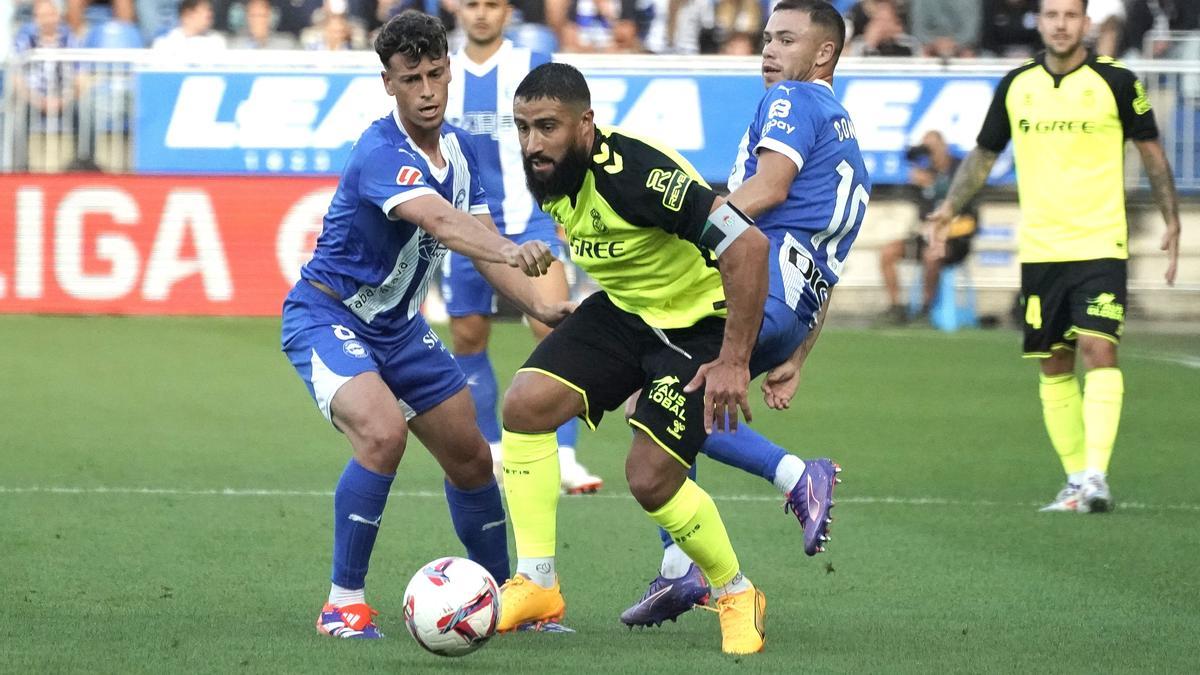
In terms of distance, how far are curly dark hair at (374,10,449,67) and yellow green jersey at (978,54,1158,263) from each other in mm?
3854

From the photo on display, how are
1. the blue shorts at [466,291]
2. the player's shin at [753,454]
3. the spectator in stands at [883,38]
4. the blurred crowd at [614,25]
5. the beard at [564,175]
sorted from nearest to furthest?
1. the beard at [564,175]
2. the player's shin at [753,454]
3. the blue shorts at [466,291]
4. the spectator in stands at [883,38]
5. the blurred crowd at [614,25]

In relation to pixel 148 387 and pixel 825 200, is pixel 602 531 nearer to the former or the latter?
pixel 825 200

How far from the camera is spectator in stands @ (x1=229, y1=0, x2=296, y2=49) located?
1742 centimetres

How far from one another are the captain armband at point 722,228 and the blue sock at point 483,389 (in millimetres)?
3622

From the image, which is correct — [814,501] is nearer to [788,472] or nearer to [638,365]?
[788,472]

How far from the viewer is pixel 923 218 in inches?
642

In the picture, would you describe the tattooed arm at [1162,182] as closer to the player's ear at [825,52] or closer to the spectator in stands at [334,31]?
the player's ear at [825,52]

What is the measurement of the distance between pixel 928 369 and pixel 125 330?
21.1 ft

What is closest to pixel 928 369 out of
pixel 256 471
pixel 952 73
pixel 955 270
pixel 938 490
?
pixel 955 270

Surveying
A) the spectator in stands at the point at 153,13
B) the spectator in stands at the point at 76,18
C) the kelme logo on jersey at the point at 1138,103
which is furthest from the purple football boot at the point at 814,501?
the spectator in stands at the point at 153,13

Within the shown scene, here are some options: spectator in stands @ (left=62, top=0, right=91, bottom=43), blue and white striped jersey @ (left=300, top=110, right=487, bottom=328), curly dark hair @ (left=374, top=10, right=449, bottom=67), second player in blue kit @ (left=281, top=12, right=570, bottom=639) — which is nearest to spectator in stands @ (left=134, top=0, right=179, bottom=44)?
spectator in stands @ (left=62, top=0, right=91, bottom=43)

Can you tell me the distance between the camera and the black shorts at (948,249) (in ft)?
52.7

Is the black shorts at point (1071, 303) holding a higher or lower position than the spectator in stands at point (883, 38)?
lower

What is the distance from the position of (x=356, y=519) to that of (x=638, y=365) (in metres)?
1.00
